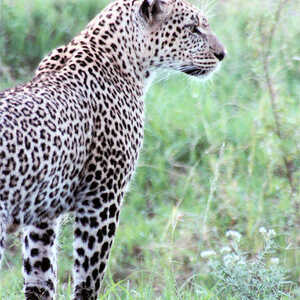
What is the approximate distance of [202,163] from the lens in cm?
793

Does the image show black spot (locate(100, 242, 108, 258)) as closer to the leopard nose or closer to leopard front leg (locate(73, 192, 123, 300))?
leopard front leg (locate(73, 192, 123, 300))

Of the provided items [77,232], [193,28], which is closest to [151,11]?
[193,28]

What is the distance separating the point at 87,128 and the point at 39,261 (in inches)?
34.0

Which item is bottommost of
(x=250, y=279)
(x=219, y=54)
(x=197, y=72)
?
(x=250, y=279)

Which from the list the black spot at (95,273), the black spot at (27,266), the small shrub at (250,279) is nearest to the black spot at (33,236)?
the black spot at (27,266)

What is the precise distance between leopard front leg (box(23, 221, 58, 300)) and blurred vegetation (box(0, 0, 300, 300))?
0.74 feet

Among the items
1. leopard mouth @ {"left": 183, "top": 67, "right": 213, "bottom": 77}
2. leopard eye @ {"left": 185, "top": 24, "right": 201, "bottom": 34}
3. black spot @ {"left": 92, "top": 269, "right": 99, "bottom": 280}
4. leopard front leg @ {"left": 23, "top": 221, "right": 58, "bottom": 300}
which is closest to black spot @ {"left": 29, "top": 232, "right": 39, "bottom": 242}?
leopard front leg @ {"left": 23, "top": 221, "right": 58, "bottom": 300}

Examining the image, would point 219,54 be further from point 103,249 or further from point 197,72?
point 103,249

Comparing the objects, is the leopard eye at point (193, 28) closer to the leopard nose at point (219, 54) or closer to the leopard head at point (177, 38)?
the leopard head at point (177, 38)

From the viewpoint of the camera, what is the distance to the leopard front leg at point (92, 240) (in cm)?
527

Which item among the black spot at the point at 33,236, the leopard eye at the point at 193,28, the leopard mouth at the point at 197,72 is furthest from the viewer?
the leopard mouth at the point at 197,72

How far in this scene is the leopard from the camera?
4.70 m

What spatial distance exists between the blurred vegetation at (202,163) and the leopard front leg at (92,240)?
315 millimetres

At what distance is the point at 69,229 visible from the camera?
7.36 metres
